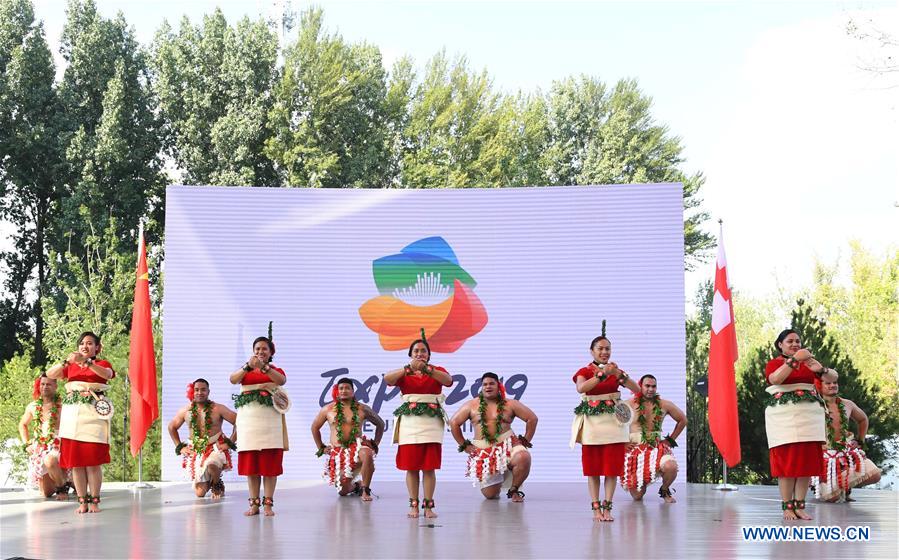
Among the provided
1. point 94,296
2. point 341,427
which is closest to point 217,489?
point 341,427

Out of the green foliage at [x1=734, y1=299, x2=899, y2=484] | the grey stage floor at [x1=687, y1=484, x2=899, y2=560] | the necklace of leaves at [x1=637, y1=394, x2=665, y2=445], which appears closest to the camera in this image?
the grey stage floor at [x1=687, y1=484, x2=899, y2=560]

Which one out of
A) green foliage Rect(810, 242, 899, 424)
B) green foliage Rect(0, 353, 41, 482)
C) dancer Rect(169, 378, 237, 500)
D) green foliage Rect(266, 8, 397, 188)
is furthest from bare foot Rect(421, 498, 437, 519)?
green foliage Rect(810, 242, 899, 424)

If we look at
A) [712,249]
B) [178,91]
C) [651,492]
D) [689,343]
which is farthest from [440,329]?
[712,249]

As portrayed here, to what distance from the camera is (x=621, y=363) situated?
11531 millimetres

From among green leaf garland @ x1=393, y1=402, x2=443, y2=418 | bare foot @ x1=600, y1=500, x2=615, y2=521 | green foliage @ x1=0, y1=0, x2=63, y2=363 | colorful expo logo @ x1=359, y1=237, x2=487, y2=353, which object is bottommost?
bare foot @ x1=600, y1=500, x2=615, y2=521

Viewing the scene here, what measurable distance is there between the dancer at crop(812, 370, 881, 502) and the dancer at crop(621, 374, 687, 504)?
4.11ft

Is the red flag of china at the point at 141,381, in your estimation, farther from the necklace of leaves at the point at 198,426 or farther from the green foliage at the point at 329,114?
the green foliage at the point at 329,114

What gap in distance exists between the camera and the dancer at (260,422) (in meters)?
7.91

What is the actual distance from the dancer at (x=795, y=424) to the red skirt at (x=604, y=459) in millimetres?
1065

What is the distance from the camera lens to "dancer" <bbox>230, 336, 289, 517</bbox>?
791 centimetres

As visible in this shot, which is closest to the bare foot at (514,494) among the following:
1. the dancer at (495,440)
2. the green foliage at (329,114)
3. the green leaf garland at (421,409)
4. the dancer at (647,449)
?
the dancer at (495,440)

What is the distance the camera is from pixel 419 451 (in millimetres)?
7727

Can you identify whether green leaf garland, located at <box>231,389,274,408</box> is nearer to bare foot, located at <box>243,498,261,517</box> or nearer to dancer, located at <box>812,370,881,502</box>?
bare foot, located at <box>243,498,261,517</box>

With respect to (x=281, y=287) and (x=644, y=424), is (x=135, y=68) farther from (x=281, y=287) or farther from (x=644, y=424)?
(x=644, y=424)
